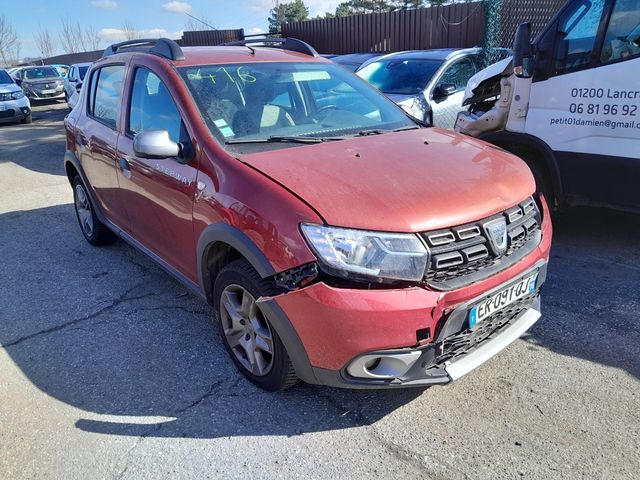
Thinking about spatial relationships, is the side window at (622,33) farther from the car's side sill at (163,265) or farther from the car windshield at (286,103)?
the car's side sill at (163,265)

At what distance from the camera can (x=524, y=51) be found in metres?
4.45

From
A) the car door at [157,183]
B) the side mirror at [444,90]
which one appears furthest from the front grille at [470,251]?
the side mirror at [444,90]

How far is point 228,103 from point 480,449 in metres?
2.40

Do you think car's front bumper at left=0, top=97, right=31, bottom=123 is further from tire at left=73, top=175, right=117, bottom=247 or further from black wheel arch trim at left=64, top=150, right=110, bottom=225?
black wheel arch trim at left=64, top=150, right=110, bottom=225

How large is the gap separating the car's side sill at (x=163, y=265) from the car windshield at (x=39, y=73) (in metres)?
21.3

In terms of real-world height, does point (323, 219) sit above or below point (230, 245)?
above

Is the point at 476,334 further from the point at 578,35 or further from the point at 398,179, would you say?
the point at 578,35

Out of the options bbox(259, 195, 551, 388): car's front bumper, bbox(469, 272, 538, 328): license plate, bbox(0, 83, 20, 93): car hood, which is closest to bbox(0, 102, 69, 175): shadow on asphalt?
bbox(0, 83, 20, 93): car hood

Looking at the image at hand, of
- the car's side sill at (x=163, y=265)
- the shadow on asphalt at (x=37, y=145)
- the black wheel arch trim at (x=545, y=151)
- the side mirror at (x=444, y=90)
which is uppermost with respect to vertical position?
the side mirror at (x=444, y=90)

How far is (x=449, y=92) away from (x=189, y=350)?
5.05 m

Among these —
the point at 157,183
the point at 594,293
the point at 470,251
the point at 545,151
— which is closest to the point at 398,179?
the point at 470,251

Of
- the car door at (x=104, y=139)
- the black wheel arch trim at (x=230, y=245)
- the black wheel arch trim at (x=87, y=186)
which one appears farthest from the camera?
the black wheel arch trim at (x=87, y=186)

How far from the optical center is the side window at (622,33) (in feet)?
12.9

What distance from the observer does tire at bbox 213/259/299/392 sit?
257 cm
